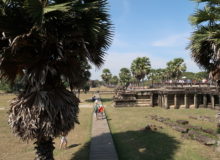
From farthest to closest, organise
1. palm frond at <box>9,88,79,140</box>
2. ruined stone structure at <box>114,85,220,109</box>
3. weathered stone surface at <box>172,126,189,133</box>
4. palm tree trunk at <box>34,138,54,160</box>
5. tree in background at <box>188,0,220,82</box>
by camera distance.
Result: ruined stone structure at <box>114,85,220,109</box> < weathered stone surface at <box>172,126,189,133</box> < tree in background at <box>188,0,220,82</box> < palm tree trunk at <box>34,138,54,160</box> < palm frond at <box>9,88,79,140</box>

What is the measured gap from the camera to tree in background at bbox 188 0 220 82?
7551 millimetres

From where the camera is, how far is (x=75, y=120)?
5.73 m

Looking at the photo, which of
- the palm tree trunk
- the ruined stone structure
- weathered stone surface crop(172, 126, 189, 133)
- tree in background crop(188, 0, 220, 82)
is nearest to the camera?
the palm tree trunk

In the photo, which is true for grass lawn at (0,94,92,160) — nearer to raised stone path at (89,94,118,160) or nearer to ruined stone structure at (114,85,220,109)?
raised stone path at (89,94,118,160)

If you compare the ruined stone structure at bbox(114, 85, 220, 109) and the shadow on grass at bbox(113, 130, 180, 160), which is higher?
the ruined stone structure at bbox(114, 85, 220, 109)

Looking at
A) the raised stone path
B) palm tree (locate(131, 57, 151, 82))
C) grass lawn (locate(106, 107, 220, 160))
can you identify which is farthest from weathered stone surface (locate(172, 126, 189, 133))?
palm tree (locate(131, 57, 151, 82))

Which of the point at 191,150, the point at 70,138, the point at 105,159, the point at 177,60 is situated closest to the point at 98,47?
the point at 105,159

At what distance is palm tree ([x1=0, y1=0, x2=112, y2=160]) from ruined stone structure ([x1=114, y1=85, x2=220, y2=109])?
22.3 m

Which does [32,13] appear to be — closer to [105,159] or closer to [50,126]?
[50,126]

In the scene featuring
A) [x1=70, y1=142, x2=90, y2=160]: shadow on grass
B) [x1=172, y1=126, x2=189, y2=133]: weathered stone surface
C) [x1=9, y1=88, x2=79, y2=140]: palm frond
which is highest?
[x1=9, y1=88, x2=79, y2=140]: palm frond

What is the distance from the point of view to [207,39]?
7.68 m

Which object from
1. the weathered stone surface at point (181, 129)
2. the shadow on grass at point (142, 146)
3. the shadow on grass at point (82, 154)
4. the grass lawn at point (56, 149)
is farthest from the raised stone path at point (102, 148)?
the weathered stone surface at point (181, 129)

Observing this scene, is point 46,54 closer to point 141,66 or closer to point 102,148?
point 102,148

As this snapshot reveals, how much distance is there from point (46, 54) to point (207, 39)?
6253mm
